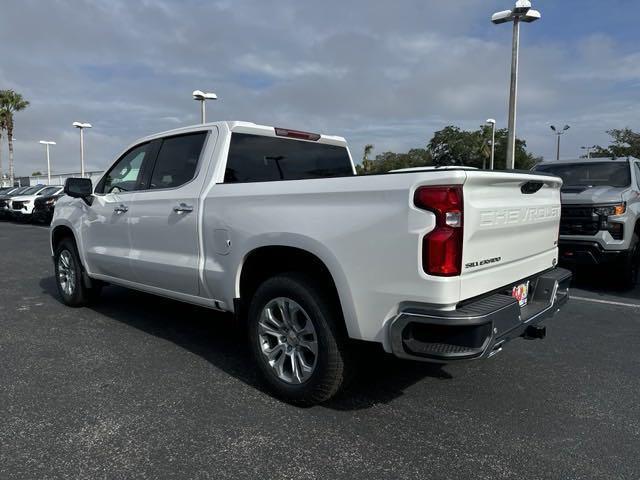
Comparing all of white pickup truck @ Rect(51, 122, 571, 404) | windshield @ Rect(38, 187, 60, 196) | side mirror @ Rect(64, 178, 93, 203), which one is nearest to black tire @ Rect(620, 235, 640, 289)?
white pickup truck @ Rect(51, 122, 571, 404)

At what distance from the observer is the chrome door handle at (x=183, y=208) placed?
404 centimetres

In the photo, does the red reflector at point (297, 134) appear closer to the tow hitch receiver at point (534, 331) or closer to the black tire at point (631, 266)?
the tow hitch receiver at point (534, 331)

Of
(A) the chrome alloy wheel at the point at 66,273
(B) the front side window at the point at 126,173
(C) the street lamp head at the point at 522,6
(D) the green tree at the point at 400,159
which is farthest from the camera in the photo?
(D) the green tree at the point at 400,159

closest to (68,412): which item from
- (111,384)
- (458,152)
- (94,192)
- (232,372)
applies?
(111,384)

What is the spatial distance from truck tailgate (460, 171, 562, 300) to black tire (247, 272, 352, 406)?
0.80 metres

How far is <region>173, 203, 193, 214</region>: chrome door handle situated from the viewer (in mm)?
4036

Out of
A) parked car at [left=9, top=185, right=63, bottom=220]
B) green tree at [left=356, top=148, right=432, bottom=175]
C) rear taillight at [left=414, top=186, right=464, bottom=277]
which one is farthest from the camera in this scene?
green tree at [left=356, top=148, right=432, bottom=175]

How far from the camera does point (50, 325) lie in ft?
17.5

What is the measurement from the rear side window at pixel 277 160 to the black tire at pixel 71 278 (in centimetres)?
268

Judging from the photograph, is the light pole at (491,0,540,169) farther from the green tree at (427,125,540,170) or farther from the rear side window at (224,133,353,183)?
the green tree at (427,125,540,170)

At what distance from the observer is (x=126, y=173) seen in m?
5.12

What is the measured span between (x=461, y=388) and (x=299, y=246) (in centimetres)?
157

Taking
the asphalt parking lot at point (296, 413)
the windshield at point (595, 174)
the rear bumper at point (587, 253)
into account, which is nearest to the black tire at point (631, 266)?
the rear bumper at point (587, 253)

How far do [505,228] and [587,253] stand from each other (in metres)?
4.42
